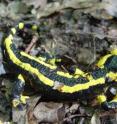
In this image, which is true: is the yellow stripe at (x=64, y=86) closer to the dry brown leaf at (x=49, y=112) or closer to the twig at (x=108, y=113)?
the dry brown leaf at (x=49, y=112)

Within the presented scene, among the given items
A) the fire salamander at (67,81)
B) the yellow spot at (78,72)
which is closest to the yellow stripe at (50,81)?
the fire salamander at (67,81)

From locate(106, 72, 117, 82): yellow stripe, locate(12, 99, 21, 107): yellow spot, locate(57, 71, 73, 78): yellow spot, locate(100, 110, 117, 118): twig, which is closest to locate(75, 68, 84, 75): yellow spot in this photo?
locate(57, 71, 73, 78): yellow spot

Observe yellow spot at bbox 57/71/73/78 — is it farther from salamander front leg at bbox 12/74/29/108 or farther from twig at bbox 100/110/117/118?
twig at bbox 100/110/117/118

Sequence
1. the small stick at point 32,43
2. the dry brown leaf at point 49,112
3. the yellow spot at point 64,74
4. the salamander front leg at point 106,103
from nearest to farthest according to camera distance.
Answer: the dry brown leaf at point 49,112
the salamander front leg at point 106,103
the yellow spot at point 64,74
the small stick at point 32,43

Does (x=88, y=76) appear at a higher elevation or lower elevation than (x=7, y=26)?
lower

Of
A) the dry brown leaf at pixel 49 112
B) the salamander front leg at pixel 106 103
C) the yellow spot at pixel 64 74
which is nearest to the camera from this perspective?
the dry brown leaf at pixel 49 112

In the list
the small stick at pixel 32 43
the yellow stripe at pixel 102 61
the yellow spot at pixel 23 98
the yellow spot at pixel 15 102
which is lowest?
the yellow spot at pixel 15 102

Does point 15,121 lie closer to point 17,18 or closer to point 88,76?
point 88,76

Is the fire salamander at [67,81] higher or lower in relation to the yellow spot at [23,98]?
higher

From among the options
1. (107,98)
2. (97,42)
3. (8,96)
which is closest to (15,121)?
(8,96)
